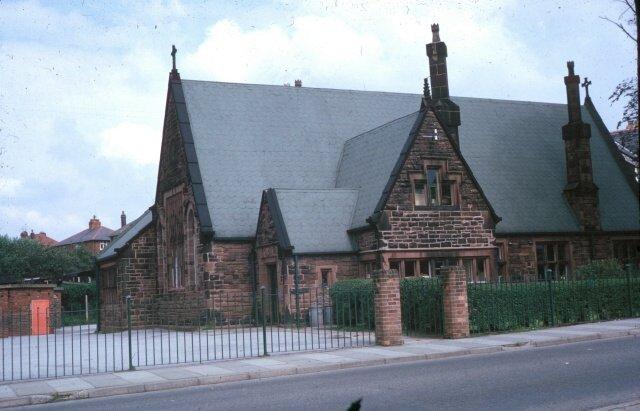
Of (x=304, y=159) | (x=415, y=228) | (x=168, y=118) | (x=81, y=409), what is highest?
(x=168, y=118)

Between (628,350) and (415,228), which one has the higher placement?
(415,228)

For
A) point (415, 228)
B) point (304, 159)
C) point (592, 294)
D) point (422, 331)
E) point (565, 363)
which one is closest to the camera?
point (565, 363)

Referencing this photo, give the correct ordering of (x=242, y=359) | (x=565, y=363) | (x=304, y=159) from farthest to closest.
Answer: (x=304, y=159), (x=242, y=359), (x=565, y=363)

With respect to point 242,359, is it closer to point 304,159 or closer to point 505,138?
point 304,159

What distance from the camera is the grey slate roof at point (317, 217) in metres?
27.9

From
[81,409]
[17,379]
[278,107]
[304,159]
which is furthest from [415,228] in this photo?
[81,409]

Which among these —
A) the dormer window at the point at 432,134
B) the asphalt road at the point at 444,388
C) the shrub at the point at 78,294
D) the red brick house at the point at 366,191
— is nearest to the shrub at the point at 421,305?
the red brick house at the point at 366,191

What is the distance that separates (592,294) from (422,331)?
232 inches

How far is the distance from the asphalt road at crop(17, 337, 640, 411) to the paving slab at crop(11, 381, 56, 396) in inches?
37.8

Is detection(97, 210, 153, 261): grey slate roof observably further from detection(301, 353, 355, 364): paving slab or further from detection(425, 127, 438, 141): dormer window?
detection(301, 353, 355, 364): paving slab

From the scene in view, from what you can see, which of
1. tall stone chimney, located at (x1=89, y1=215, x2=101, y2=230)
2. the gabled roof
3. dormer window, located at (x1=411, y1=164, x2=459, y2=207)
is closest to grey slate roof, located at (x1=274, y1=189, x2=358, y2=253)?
the gabled roof

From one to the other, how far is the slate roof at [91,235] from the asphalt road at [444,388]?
89.2 metres

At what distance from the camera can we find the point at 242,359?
17.1 m

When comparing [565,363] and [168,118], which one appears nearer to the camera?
[565,363]
